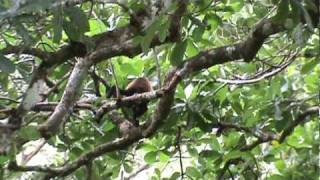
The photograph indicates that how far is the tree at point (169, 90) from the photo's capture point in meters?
1.73

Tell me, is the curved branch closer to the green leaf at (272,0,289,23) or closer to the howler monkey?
the howler monkey

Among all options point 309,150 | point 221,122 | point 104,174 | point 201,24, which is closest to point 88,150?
point 104,174

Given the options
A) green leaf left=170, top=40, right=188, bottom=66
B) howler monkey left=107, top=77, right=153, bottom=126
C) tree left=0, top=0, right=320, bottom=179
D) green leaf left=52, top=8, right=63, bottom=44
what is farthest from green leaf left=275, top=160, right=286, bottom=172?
green leaf left=52, top=8, right=63, bottom=44

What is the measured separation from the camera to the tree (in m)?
1.73

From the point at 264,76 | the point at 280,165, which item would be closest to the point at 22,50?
the point at 264,76

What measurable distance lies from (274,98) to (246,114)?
0.14 metres

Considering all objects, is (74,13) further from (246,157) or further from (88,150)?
(246,157)

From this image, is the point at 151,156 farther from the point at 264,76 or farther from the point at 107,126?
the point at 264,76

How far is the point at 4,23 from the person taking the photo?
1.38 meters

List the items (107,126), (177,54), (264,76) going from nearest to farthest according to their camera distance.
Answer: (177,54)
(264,76)
(107,126)

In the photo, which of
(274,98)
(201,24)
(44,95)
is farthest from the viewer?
(274,98)

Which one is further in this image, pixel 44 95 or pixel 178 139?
pixel 178 139

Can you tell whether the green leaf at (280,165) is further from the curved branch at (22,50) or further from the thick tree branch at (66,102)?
the curved branch at (22,50)

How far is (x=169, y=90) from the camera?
194cm
